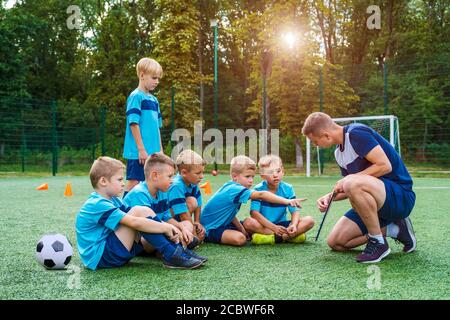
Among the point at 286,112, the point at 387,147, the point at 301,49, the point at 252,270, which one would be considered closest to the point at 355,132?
the point at 387,147

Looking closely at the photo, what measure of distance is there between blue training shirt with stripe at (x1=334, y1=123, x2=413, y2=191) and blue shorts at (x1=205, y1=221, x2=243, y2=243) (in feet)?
3.57

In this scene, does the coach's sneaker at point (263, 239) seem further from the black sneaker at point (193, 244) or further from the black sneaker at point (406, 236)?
the black sneaker at point (406, 236)

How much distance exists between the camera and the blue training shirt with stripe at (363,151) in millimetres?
2994

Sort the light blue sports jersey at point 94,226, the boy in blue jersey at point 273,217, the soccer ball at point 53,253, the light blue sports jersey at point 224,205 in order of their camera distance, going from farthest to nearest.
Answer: the boy in blue jersey at point 273,217, the light blue sports jersey at point 224,205, the soccer ball at point 53,253, the light blue sports jersey at point 94,226

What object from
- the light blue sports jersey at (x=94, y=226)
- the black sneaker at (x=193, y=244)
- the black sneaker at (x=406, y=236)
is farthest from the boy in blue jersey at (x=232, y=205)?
the light blue sports jersey at (x=94, y=226)

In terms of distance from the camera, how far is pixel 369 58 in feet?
86.8

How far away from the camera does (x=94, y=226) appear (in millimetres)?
2756

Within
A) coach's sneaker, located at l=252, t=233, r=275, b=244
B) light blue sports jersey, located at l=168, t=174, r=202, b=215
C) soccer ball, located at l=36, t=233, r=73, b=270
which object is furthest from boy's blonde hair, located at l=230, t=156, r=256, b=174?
soccer ball, located at l=36, t=233, r=73, b=270

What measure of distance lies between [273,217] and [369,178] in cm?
110

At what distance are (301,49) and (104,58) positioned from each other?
44.4 ft

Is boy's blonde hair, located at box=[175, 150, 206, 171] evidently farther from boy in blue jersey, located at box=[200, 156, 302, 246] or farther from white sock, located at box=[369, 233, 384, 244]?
white sock, located at box=[369, 233, 384, 244]

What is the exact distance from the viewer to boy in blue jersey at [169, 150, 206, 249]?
3.48 meters

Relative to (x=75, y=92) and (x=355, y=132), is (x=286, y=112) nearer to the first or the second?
(x=355, y=132)

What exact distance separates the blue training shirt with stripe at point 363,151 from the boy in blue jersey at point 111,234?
118 centimetres
